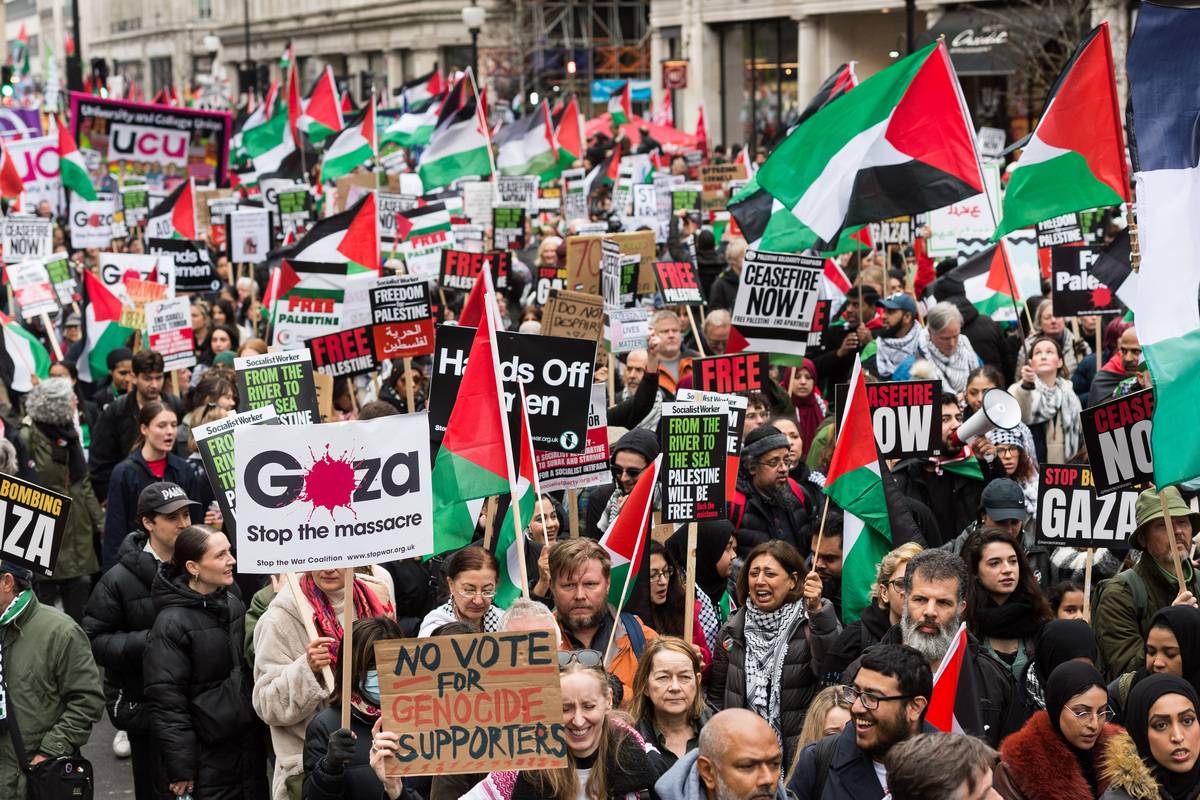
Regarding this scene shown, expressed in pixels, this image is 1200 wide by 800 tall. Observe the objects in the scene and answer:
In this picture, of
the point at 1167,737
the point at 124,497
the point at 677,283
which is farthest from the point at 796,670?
the point at 677,283

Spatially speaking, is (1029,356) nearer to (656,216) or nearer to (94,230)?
(656,216)

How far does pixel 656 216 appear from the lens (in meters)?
23.2

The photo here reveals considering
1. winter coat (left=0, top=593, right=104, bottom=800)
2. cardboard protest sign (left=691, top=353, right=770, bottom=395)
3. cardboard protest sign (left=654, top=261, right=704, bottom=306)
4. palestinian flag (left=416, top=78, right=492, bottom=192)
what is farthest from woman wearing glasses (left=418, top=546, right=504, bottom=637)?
palestinian flag (left=416, top=78, right=492, bottom=192)

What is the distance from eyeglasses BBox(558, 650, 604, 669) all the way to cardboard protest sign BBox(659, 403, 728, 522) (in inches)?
70.8

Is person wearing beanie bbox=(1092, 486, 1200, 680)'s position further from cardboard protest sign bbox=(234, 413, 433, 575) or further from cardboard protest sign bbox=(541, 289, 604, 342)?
cardboard protest sign bbox=(541, 289, 604, 342)

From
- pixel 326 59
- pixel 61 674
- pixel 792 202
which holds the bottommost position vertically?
pixel 61 674

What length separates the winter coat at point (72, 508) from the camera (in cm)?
1094

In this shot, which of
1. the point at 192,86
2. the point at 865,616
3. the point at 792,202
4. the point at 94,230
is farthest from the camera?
the point at 192,86

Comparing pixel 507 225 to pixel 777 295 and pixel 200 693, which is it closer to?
pixel 777 295

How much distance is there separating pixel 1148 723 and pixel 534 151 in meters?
20.1

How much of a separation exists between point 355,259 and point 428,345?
2726 millimetres

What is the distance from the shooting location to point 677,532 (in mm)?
8695

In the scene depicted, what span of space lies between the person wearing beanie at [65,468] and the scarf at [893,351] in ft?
17.3

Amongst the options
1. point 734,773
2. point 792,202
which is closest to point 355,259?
point 792,202
